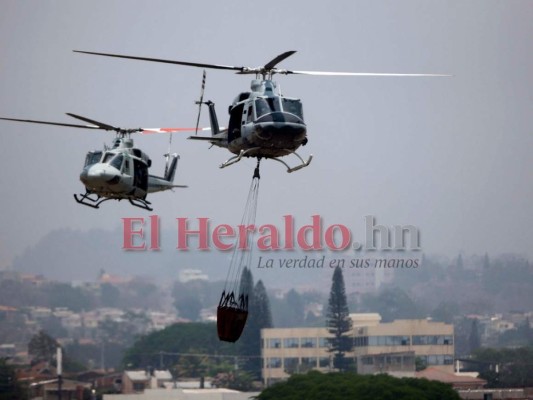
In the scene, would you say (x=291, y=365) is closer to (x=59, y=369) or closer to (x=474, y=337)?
(x=59, y=369)

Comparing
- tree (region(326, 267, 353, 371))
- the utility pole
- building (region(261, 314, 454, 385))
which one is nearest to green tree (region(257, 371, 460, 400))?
building (region(261, 314, 454, 385))

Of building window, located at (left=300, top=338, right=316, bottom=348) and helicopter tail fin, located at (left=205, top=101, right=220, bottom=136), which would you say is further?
building window, located at (left=300, top=338, right=316, bottom=348)

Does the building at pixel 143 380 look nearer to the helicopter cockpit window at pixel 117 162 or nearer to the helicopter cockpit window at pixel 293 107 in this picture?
the helicopter cockpit window at pixel 117 162

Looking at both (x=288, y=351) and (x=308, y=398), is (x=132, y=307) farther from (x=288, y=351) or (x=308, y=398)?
(x=308, y=398)

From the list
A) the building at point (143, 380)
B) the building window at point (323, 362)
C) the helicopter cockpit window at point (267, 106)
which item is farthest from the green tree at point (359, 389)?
the helicopter cockpit window at point (267, 106)

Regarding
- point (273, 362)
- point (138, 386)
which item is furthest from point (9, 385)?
point (273, 362)

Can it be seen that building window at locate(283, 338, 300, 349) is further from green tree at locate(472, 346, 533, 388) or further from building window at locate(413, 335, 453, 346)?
green tree at locate(472, 346, 533, 388)
